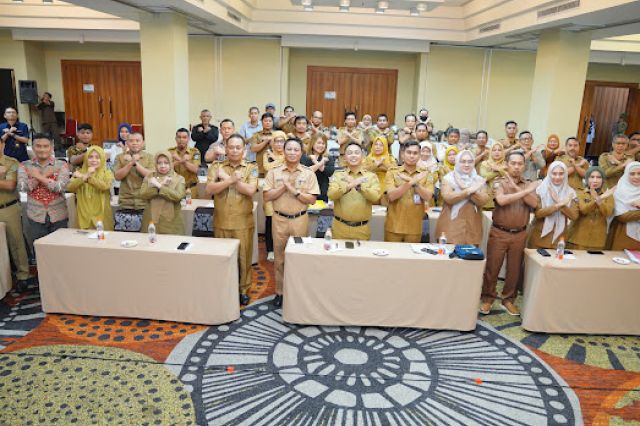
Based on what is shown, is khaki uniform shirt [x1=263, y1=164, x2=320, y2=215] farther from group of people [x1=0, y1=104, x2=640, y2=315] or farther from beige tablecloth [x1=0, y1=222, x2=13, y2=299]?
beige tablecloth [x1=0, y1=222, x2=13, y2=299]

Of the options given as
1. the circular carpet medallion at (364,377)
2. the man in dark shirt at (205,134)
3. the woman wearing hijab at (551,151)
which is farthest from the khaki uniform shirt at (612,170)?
the man in dark shirt at (205,134)

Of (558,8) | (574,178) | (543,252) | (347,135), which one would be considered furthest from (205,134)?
(558,8)

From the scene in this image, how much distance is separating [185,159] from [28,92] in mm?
8928

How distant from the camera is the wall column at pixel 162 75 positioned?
8188 millimetres

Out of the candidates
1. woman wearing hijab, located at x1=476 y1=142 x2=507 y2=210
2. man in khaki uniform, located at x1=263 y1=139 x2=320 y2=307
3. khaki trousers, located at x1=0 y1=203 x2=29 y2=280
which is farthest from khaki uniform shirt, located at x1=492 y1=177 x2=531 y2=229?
khaki trousers, located at x1=0 y1=203 x2=29 y2=280

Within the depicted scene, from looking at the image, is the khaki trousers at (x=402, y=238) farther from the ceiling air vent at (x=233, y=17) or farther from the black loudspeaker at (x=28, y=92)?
the black loudspeaker at (x=28, y=92)

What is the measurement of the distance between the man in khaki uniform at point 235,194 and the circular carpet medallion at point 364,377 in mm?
861

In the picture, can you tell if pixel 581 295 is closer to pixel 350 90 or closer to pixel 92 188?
pixel 92 188

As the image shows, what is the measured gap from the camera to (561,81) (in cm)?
893

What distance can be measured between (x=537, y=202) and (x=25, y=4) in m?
12.4

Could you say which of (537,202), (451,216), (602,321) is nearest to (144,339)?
(451,216)

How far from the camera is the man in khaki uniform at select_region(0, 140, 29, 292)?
16.7ft

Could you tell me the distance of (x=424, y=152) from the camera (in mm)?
6832

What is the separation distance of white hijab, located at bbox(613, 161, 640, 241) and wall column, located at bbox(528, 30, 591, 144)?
4.33m
